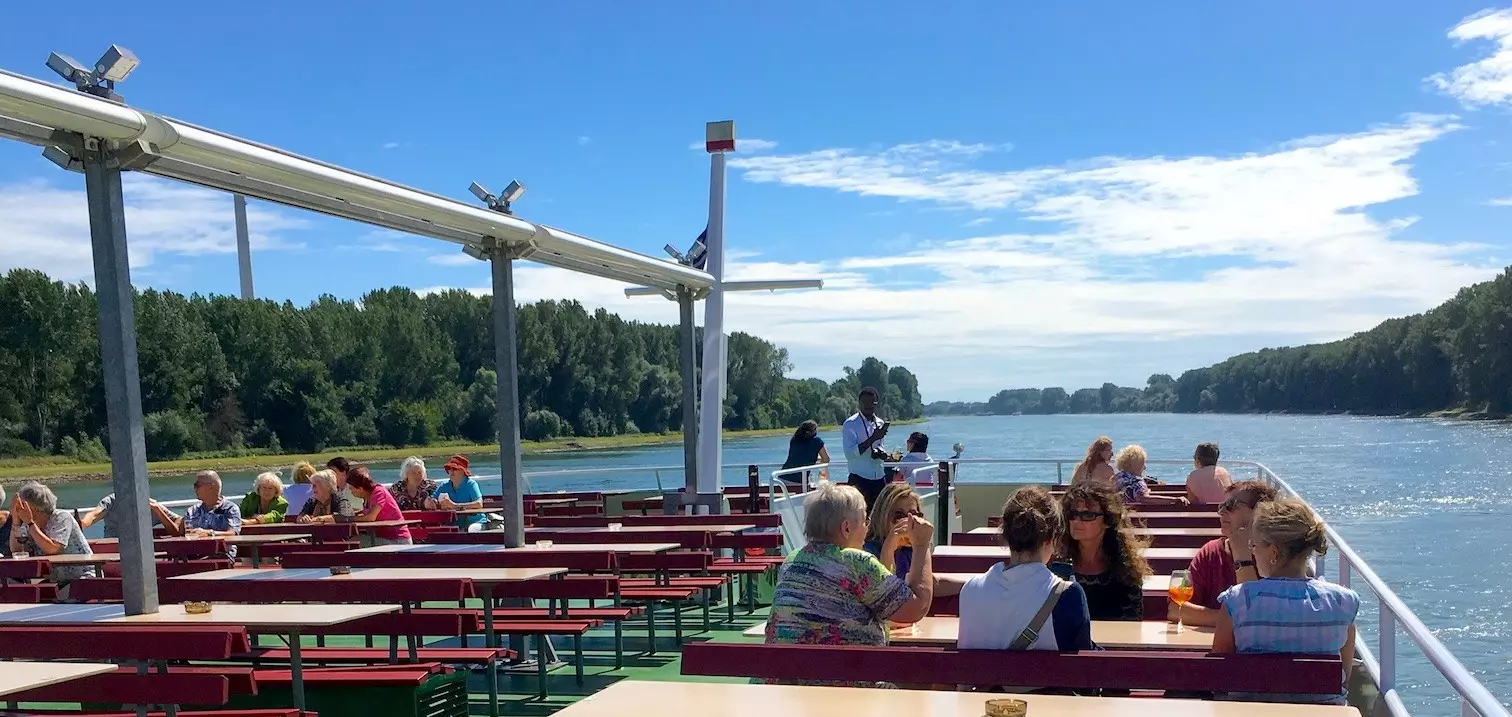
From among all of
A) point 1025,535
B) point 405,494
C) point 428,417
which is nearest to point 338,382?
point 428,417

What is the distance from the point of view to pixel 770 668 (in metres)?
3.54

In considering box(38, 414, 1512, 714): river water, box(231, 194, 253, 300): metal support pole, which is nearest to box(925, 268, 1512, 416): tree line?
box(38, 414, 1512, 714): river water

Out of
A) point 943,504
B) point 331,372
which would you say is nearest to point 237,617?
point 943,504

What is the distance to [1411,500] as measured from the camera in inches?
1188

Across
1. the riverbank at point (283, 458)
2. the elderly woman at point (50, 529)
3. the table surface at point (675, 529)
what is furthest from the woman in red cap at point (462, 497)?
the riverbank at point (283, 458)

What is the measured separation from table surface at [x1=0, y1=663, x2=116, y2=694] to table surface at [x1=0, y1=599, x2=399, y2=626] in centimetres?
68

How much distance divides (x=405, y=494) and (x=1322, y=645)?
8.95m

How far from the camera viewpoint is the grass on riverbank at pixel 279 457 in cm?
4519

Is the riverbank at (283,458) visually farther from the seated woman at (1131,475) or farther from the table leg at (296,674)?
the table leg at (296,674)

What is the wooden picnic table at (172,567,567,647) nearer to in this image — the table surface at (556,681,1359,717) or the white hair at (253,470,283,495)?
the table surface at (556,681,1359,717)

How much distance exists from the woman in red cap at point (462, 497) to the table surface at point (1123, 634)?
5.98 metres

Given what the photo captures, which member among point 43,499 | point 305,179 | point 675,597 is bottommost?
point 675,597

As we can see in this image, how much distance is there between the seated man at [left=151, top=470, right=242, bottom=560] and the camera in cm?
911

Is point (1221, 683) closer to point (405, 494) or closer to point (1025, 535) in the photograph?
point (1025, 535)
